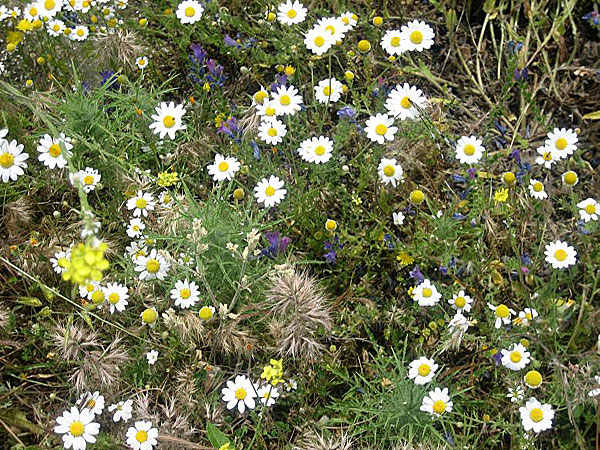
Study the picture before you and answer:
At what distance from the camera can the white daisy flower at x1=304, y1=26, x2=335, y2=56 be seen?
3.11 meters

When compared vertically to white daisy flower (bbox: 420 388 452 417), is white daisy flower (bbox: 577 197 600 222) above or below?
A: above

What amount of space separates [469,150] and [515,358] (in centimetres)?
102

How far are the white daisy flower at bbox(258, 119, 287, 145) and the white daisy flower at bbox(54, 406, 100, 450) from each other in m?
1.52

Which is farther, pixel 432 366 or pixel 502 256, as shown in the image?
pixel 502 256

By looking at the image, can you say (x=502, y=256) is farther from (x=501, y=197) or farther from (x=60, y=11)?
(x=60, y=11)

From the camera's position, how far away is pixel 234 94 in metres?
3.80

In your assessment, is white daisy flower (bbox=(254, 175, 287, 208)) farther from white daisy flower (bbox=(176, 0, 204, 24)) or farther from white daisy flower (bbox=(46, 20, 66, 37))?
white daisy flower (bbox=(46, 20, 66, 37))

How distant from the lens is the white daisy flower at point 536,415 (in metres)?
2.50

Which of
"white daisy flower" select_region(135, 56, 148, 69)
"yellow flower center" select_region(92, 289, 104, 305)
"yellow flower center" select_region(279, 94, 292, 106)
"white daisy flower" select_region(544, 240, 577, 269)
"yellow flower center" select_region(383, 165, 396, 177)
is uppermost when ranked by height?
"white daisy flower" select_region(135, 56, 148, 69)

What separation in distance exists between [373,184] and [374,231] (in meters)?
0.35

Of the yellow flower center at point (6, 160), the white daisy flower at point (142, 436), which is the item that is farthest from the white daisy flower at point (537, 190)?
the yellow flower center at point (6, 160)

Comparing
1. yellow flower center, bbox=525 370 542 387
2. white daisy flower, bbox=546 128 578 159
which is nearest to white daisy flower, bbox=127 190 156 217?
yellow flower center, bbox=525 370 542 387

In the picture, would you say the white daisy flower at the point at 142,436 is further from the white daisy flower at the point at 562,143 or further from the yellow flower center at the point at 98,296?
the white daisy flower at the point at 562,143

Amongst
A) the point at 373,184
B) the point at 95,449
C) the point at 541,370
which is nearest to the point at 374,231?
the point at 373,184
